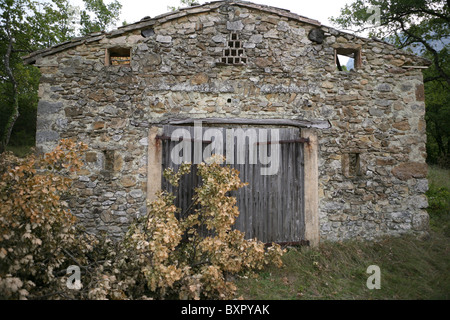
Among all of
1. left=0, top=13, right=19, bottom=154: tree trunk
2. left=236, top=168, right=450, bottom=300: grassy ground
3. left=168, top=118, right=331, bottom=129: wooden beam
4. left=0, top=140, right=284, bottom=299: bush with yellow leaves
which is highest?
left=0, top=13, right=19, bottom=154: tree trunk

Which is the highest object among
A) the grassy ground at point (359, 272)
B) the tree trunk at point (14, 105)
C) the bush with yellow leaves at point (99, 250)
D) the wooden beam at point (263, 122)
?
the tree trunk at point (14, 105)

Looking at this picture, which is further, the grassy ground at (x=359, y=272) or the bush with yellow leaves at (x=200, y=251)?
the grassy ground at (x=359, y=272)

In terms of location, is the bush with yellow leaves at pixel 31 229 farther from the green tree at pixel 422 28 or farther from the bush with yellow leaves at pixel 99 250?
the green tree at pixel 422 28

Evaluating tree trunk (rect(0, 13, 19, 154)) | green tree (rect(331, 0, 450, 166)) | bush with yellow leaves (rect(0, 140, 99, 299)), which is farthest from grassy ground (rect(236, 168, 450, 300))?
tree trunk (rect(0, 13, 19, 154))

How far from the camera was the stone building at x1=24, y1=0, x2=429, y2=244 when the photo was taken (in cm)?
465

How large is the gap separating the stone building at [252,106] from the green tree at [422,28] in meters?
6.13

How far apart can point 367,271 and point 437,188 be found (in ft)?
15.2

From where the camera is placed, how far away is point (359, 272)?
4055 millimetres

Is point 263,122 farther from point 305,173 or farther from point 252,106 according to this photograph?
point 305,173

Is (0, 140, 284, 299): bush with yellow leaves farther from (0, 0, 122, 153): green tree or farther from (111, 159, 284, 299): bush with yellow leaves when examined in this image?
(0, 0, 122, 153): green tree

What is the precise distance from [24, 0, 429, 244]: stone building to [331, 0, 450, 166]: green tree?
613 cm

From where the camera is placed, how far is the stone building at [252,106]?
4652 millimetres

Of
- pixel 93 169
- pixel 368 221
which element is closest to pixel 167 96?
pixel 93 169

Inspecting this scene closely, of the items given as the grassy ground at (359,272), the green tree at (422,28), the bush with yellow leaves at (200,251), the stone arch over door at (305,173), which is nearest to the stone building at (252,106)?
the stone arch over door at (305,173)
